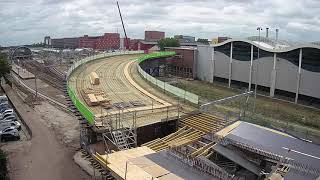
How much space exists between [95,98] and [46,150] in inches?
259

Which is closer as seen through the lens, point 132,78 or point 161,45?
point 132,78

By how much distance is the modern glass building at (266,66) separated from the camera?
44844 millimetres

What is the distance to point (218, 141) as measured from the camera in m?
22.0

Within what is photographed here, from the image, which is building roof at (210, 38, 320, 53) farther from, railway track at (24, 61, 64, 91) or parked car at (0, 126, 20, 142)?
parked car at (0, 126, 20, 142)

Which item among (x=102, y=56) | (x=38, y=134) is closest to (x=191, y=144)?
(x=38, y=134)

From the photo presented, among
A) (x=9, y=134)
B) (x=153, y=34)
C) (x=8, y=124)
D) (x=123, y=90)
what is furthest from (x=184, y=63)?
(x=153, y=34)

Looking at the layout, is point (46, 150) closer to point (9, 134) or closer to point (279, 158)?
point (9, 134)

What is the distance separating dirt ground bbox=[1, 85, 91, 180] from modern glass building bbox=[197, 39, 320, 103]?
88.4ft

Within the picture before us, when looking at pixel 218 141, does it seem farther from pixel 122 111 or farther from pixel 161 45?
pixel 161 45

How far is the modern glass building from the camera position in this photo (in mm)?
44844

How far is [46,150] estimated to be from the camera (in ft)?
105

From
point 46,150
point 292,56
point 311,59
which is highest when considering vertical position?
point 292,56

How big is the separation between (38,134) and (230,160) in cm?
2276

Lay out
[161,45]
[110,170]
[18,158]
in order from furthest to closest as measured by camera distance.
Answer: [161,45] < [18,158] < [110,170]
